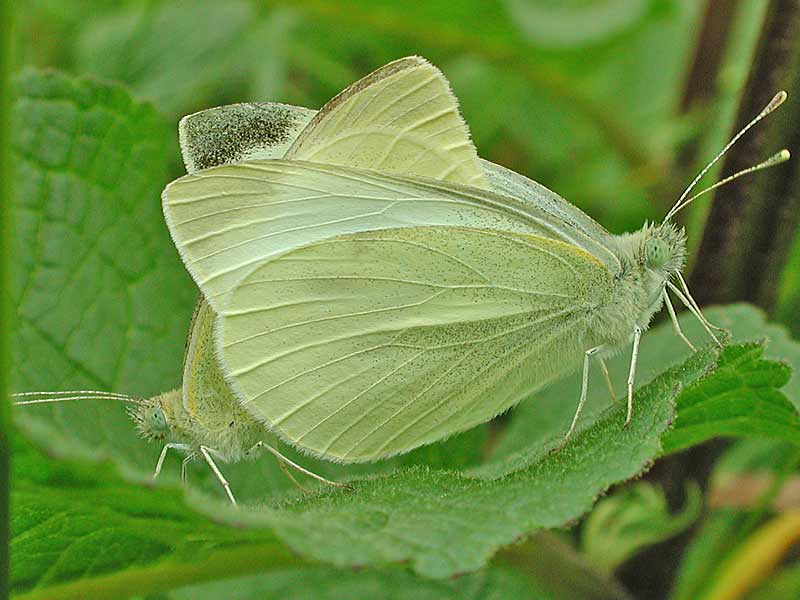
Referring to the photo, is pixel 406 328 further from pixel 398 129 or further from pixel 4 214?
pixel 4 214

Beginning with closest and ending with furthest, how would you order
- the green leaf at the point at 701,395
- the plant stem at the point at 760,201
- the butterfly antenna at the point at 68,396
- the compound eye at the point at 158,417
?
the green leaf at the point at 701,395
the butterfly antenna at the point at 68,396
the compound eye at the point at 158,417
the plant stem at the point at 760,201

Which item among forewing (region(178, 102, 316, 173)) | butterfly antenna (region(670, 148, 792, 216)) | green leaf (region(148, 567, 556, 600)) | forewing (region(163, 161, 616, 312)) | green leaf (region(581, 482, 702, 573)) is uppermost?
butterfly antenna (region(670, 148, 792, 216))

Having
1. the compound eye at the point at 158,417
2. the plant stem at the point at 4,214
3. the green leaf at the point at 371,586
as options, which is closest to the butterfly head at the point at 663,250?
the green leaf at the point at 371,586

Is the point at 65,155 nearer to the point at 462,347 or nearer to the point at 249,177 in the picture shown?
the point at 249,177

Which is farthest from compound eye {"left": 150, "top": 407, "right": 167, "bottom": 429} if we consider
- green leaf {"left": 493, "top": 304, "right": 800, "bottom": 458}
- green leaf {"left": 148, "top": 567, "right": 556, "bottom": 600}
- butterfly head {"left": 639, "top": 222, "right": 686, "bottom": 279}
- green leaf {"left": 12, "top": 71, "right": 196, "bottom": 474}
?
butterfly head {"left": 639, "top": 222, "right": 686, "bottom": 279}

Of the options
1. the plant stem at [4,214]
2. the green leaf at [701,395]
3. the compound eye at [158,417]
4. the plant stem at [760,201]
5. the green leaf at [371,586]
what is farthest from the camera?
the green leaf at [371,586]

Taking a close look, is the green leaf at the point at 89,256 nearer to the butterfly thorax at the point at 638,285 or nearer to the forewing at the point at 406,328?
the forewing at the point at 406,328

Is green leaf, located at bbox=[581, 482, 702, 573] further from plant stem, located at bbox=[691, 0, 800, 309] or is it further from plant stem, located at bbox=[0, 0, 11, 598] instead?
plant stem, located at bbox=[0, 0, 11, 598]
